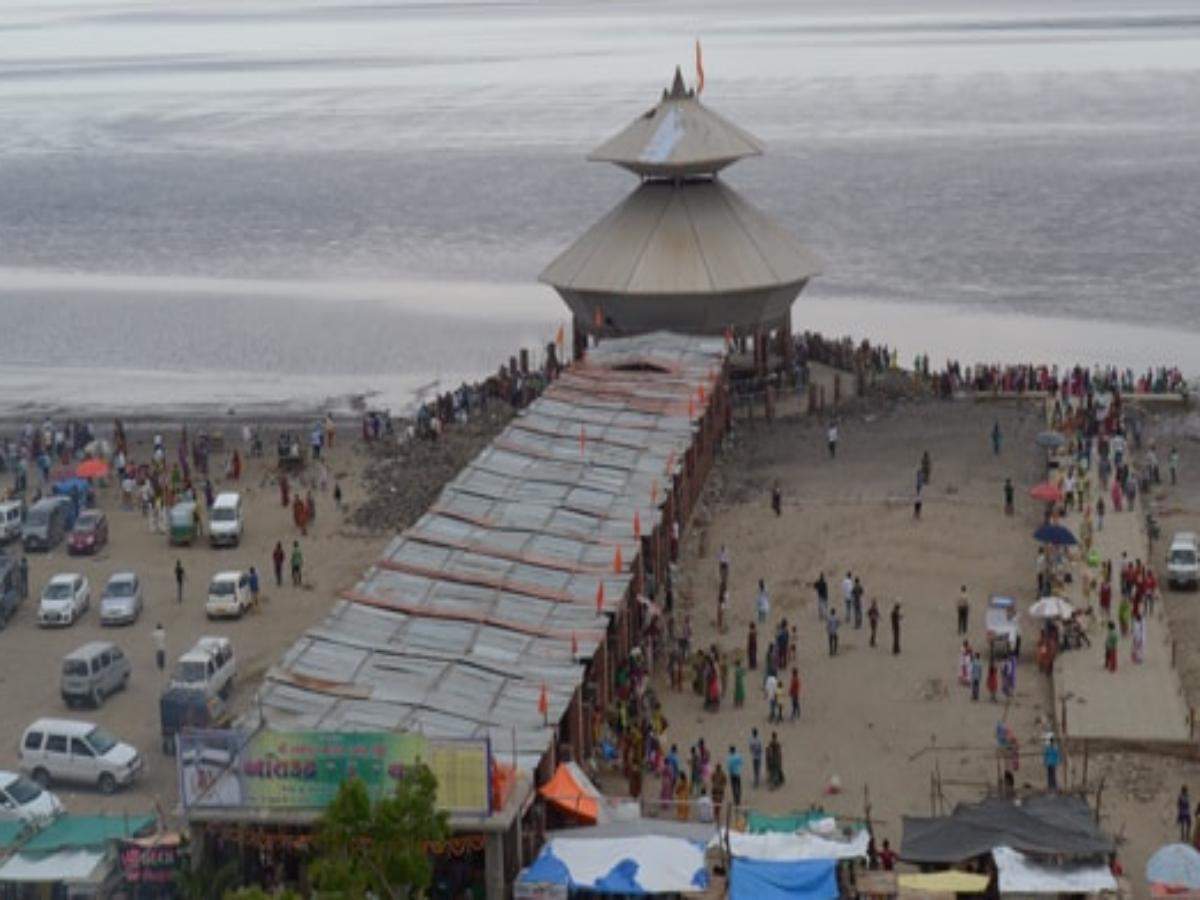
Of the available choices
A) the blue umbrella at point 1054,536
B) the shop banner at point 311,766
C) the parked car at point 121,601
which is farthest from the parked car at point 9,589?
the blue umbrella at point 1054,536

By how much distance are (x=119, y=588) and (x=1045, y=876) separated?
870 inches

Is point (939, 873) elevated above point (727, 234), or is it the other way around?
point (727, 234)

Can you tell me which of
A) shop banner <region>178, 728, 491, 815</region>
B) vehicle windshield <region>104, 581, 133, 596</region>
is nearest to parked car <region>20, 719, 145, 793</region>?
shop banner <region>178, 728, 491, 815</region>

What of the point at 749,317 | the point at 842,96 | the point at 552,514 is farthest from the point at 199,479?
the point at 842,96

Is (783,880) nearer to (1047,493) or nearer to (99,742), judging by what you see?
(99,742)

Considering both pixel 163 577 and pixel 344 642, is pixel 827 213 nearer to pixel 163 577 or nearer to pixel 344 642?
pixel 163 577

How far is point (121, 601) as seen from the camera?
44062 mm

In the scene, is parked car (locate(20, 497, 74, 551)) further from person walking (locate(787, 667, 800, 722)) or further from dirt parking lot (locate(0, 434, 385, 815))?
person walking (locate(787, 667, 800, 722))

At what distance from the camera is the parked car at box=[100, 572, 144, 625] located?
4394 cm

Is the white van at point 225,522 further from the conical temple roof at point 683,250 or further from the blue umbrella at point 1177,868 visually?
the blue umbrella at point 1177,868

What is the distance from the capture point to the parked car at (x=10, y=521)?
5059 centimetres

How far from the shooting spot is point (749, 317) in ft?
197

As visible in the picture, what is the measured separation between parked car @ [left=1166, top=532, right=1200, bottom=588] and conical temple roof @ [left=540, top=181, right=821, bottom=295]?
17.3 meters

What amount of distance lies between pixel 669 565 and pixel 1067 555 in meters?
7.67
